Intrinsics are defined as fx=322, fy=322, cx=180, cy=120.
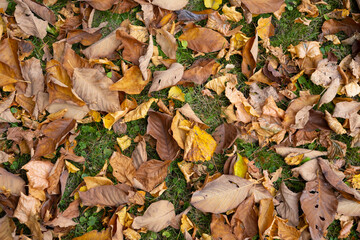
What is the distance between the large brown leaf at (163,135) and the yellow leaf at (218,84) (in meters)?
0.46

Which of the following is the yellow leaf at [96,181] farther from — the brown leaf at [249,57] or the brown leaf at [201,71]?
the brown leaf at [249,57]

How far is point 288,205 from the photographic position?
8.38 ft

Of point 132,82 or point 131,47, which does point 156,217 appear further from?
point 131,47

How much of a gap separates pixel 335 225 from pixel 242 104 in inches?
49.3

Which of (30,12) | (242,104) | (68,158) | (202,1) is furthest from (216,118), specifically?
(30,12)

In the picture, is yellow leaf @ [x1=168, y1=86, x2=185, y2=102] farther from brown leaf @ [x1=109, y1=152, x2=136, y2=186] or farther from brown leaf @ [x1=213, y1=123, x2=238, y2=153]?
brown leaf @ [x1=109, y1=152, x2=136, y2=186]

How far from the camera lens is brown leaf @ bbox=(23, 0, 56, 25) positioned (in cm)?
257

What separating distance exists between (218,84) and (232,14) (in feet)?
2.05

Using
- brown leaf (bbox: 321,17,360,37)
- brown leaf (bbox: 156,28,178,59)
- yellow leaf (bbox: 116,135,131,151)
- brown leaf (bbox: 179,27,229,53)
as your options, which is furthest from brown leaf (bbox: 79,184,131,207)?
brown leaf (bbox: 321,17,360,37)

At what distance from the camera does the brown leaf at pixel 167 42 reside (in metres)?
2.64

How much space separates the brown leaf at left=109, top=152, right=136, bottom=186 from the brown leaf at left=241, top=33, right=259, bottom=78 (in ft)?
3.98

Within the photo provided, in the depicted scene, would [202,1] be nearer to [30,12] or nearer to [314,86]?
[314,86]

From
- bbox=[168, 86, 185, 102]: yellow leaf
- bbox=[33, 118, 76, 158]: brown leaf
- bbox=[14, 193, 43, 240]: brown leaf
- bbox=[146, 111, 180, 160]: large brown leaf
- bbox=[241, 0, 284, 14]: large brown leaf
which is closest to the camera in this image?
bbox=[14, 193, 43, 240]: brown leaf

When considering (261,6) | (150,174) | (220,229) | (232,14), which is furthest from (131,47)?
(220,229)
